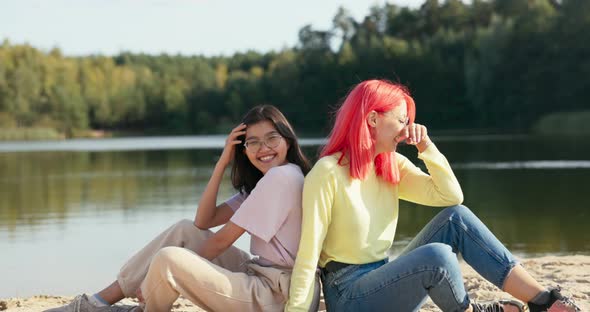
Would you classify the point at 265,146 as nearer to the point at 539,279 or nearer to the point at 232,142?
the point at 232,142

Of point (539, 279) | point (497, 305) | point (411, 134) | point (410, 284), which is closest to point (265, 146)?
point (411, 134)

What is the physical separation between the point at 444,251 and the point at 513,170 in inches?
511

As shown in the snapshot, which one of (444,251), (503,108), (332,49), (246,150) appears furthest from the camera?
(332,49)

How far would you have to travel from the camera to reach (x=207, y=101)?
216 ft

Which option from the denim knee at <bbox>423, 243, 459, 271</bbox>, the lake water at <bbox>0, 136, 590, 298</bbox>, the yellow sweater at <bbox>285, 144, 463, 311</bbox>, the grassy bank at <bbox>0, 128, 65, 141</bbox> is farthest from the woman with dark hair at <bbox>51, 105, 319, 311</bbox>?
the grassy bank at <bbox>0, 128, 65, 141</bbox>

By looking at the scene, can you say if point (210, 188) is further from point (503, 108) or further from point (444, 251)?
point (503, 108)

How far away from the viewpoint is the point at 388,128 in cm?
295

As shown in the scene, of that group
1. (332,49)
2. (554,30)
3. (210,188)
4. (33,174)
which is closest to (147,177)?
(33,174)

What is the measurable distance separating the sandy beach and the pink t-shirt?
3.71ft

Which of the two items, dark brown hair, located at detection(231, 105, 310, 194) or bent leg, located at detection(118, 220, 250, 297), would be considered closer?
dark brown hair, located at detection(231, 105, 310, 194)

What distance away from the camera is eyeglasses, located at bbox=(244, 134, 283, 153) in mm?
3158

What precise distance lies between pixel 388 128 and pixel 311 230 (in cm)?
47

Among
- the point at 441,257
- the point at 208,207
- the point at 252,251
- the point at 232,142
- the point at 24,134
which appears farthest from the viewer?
the point at 24,134

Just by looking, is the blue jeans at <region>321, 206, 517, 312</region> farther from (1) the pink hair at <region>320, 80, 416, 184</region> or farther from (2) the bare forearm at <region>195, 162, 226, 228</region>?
(2) the bare forearm at <region>195, 162, 226, 228</region>
